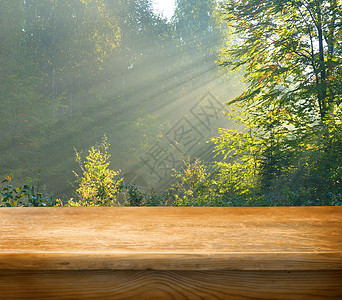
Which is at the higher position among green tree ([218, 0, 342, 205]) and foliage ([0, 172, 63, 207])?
green tree ([218, 0, 342, 205])

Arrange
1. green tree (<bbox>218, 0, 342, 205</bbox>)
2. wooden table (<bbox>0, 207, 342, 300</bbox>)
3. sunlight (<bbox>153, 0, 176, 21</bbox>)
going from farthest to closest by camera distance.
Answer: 1. sunlight (<bbox>153, 0, 176, 21</bbox>)
2. green tree (<bbox>218, 0, 342, 205</bbox>)
3. wooden table (<bbox>0, 207, 342, 300</bbox>)

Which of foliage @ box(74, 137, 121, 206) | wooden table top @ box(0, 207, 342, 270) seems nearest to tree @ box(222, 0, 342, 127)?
foliage @ box(74, 137, 121, 206)

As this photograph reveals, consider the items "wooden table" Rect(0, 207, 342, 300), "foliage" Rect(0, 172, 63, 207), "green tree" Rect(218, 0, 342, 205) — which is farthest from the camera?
"green tree" Rect(218, 0, 342, 205)

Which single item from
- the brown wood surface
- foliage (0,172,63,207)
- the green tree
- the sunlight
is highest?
the sunlight

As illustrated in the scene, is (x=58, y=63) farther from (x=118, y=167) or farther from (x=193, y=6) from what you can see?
(x=193, y=6)

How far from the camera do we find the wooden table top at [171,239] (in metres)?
0.43

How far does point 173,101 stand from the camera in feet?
7.95

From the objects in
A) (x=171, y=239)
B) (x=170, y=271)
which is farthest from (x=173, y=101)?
(x=170, y=271)

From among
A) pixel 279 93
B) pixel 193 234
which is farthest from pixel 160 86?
pixel 193 234

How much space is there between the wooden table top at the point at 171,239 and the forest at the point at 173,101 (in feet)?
4.62

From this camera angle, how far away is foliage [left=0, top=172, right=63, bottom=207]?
198 cm

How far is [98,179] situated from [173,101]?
0.83m

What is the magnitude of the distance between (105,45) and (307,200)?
1.87 m

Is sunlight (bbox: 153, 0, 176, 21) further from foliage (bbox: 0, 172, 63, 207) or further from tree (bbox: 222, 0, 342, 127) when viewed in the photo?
foliage (bbox: 0, 172, 63, 207)
